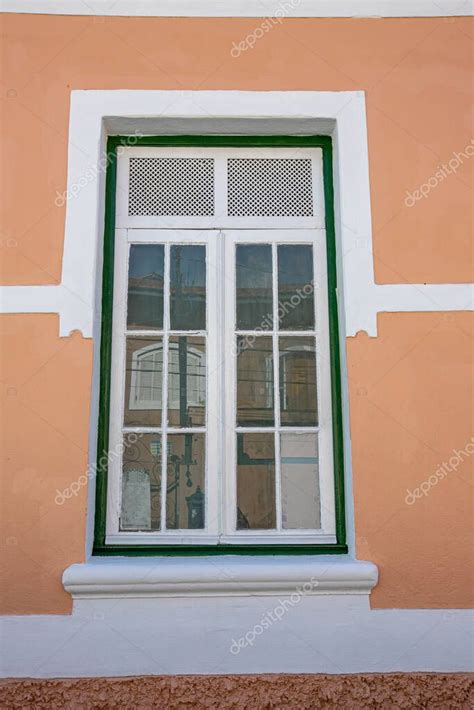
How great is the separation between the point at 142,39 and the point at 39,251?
1.52m

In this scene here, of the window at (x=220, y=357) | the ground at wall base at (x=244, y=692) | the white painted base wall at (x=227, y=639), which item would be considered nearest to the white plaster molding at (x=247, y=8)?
the window at (x=220, y=357)

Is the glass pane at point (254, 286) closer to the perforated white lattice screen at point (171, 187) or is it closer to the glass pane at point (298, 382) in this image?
the glass pane at point (298, 382)

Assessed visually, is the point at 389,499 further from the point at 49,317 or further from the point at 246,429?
the point at 49,317

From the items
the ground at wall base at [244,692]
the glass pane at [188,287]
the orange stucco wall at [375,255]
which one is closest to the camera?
the ground at wall base at [244,692]

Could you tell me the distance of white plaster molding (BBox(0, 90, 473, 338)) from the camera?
13.8 ft

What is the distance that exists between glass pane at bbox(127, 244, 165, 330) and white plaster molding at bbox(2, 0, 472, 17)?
151cm

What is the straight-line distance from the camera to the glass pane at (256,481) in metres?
4.22

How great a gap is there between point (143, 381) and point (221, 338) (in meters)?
0.54

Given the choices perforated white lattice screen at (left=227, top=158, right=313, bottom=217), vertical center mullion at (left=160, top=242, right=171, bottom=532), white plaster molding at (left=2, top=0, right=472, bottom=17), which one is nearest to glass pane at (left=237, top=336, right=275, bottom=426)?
vertical center mullion at (left=160, top=242, right=171, bottom=532)

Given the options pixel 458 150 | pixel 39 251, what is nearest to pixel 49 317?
pixel 39 251

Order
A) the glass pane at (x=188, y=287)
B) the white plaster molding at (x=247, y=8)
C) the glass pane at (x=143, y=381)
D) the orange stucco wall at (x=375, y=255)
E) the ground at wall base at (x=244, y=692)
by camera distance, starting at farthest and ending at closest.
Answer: the white plaster molding at (x=247, y=8), the glass pane at (x=188, y=287), the glass pane at (x=143, y=381), the orange stucco wall at (x=375, y=255), the ground at wall base at (x=244, y=692)

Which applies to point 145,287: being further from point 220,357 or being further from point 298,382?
point 298,382

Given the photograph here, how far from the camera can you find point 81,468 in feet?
13.2

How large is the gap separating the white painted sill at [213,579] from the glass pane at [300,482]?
353 millimetres
